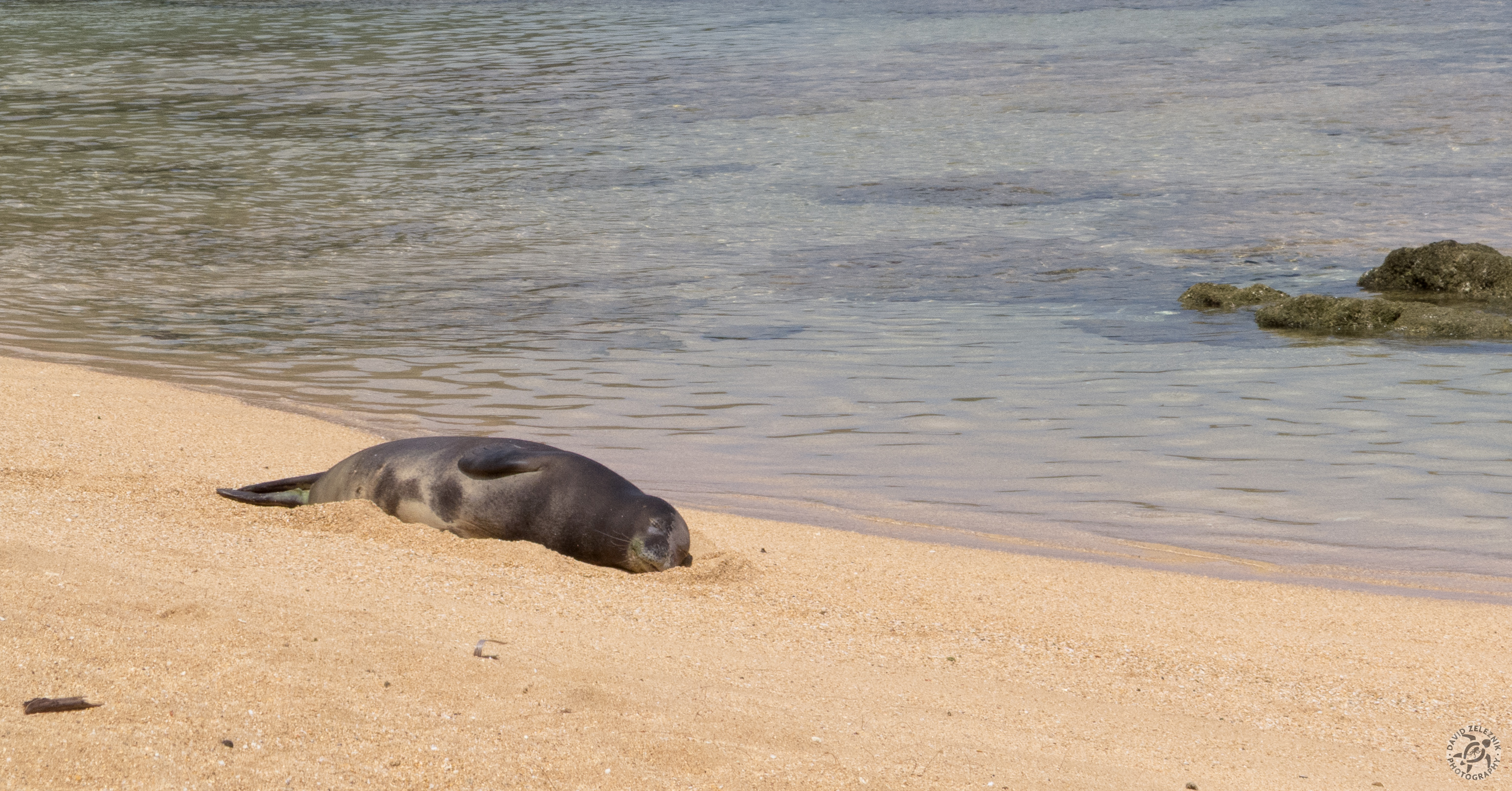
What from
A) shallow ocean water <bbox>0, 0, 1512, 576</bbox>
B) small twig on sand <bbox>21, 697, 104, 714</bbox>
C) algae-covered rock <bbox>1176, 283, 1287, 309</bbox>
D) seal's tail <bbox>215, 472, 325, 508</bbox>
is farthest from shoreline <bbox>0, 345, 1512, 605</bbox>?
algae-covered rock <bbox>1176, 283, 1287, 309</bbox>

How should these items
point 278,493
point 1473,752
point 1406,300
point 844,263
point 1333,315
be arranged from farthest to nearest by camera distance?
point 844,263, point 1406,300, point 1333,315, point 278,493, point 1473,752

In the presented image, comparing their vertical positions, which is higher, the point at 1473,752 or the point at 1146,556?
the point at 1473,752

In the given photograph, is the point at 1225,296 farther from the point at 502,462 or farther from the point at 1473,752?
the point at 1473,752

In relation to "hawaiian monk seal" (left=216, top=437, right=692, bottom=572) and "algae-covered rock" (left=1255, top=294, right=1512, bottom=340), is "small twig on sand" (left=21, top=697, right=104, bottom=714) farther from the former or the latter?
"algae-covered rock" (left=1255, top=294, right=1512, bottom=340)

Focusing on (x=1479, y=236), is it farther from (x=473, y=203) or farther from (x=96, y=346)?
(x=96, y=346)

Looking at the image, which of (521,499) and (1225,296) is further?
(1225,296)

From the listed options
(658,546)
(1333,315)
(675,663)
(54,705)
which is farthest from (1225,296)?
(54,705)

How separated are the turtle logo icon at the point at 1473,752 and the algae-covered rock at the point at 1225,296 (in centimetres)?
655

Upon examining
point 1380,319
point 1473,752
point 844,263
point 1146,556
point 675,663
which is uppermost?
point 844,263

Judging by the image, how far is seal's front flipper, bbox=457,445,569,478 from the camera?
5055 mm

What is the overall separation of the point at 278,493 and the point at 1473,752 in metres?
4.38

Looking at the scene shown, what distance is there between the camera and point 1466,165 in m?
15.4

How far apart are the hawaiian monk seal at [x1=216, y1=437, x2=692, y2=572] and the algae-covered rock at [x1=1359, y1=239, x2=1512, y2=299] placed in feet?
25.0

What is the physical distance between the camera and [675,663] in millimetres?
3943
